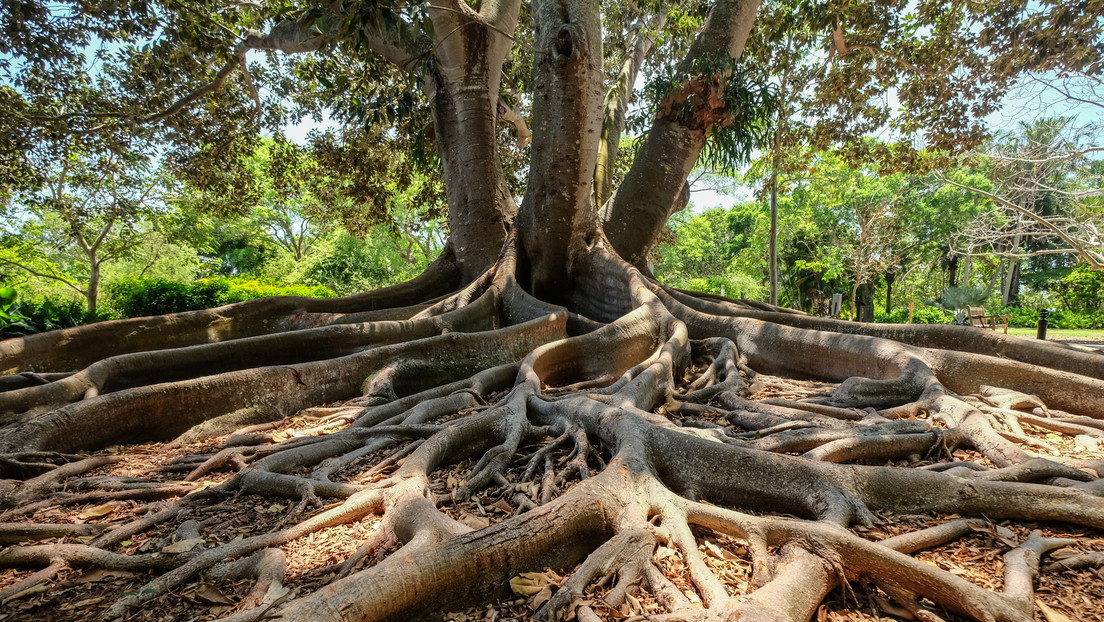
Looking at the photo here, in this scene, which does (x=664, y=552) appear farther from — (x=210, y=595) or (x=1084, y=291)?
(x=1084, y=291)

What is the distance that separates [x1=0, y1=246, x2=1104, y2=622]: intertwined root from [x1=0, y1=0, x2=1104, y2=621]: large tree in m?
0.02

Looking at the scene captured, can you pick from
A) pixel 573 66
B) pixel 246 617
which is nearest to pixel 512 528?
pixel 246 617

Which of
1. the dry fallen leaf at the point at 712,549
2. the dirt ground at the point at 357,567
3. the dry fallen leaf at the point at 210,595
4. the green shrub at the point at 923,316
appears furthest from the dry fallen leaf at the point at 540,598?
the green shrub at the point at 923,316

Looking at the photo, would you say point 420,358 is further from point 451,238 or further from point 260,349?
point 451,238

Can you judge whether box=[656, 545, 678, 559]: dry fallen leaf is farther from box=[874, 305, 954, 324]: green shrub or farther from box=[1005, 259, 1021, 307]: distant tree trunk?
box=[1005, 259, 1021, 307]: distant tree trunk

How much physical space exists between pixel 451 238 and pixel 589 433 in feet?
16.2

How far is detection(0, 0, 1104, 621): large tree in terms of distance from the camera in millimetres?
1801

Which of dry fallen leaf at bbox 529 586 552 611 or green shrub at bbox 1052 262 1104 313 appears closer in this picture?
dry fallen leaf at bbox 529 586 552 611

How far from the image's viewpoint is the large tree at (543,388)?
180 cm

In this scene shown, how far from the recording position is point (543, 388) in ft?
14.5

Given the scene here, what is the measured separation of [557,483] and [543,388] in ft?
6.41

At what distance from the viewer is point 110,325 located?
499 cm

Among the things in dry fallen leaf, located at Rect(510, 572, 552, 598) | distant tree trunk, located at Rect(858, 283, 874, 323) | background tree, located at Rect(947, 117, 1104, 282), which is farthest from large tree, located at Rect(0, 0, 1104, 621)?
distant tree trunk, located at Rect(858, 283, 874, 323)

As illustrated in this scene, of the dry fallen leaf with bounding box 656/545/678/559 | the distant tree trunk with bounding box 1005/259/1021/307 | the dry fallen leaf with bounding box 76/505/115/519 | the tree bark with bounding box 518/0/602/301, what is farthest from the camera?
the distant tree trunk with bounding box 1005/259/1021/307
